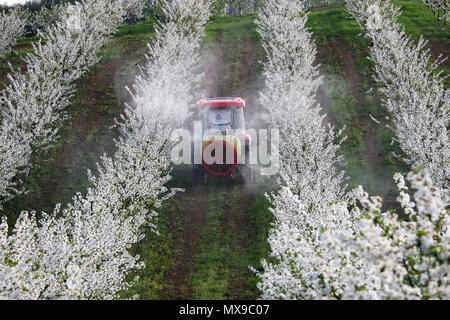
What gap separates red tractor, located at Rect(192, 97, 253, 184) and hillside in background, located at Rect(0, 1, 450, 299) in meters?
1.24

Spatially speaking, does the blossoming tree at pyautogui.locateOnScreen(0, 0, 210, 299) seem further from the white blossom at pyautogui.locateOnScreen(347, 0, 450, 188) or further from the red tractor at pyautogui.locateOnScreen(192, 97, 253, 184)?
the white blossom at pyautogui.locateOnScreen(347, 0, 450, 188)

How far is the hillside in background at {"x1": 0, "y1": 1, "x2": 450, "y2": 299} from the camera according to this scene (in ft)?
52.3

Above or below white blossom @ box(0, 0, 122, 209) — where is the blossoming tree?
below

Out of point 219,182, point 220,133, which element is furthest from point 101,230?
point 219,182

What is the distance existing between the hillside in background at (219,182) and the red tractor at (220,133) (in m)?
1.24

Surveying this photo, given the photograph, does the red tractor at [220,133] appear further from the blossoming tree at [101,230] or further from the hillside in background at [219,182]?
the blossoming tree at [101,230]

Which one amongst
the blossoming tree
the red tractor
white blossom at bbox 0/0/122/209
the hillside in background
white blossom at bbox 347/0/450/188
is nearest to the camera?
the blossoming tree

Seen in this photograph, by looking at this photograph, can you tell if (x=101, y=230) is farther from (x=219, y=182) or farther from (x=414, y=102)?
(x=414, y=102)

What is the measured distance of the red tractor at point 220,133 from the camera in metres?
20.2

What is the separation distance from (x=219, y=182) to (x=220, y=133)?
150 inches

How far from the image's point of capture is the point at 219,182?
74.3ft

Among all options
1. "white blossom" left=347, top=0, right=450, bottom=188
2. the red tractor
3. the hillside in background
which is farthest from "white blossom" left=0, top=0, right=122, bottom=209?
"white blossom" left=347, top=0, right=450, bottom=188

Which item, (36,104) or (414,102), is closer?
(414,102)
